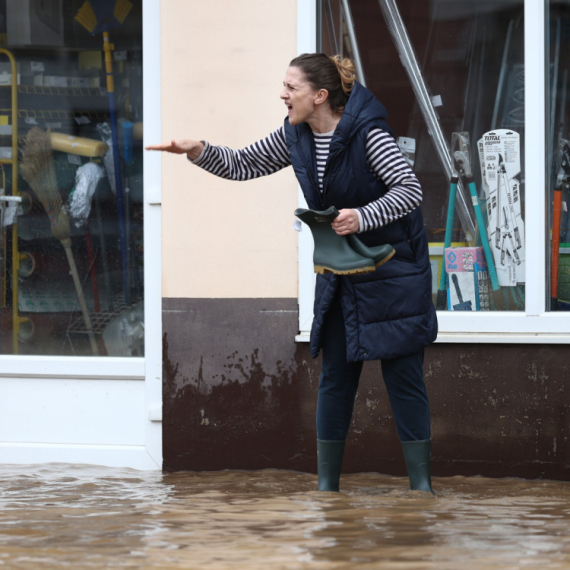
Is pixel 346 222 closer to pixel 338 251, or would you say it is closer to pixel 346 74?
pixel 338 251

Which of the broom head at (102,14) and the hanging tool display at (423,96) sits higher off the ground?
the broom head at (102,14)

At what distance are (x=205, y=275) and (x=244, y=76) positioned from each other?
1.01m

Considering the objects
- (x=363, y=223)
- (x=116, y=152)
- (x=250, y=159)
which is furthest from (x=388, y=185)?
(x=116, y=152)

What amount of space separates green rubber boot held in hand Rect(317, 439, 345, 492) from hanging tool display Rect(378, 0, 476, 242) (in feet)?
5.26

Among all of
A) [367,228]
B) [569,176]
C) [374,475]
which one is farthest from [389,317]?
[569,176]

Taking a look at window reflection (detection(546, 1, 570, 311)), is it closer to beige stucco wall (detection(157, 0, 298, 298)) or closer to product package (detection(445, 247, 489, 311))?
product package (detection(445, 247, 489, 311))

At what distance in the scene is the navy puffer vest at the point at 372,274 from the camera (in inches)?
133

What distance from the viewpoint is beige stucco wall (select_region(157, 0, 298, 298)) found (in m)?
4.57

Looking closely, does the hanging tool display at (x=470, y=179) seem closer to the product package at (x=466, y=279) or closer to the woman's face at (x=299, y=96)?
the product package at (x=466, y=279)

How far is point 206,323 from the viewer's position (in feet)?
15.2

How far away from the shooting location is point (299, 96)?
3.39 m

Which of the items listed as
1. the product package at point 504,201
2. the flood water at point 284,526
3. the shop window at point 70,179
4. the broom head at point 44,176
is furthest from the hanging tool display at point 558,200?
the broom head at point 44,176

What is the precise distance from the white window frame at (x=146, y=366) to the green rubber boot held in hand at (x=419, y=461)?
1.65 meters

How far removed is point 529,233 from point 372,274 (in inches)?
56.2
